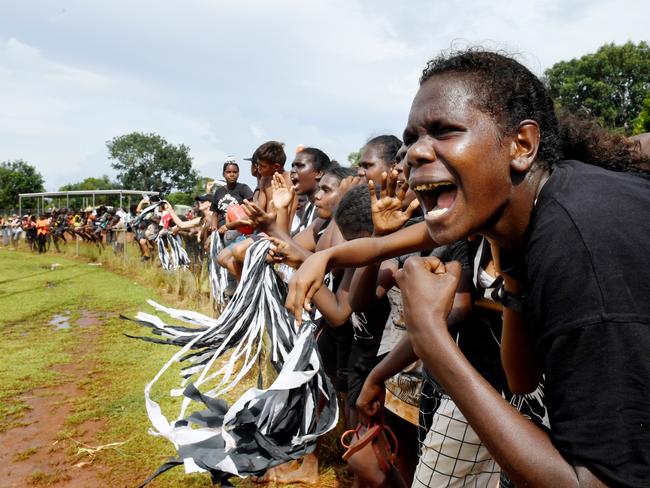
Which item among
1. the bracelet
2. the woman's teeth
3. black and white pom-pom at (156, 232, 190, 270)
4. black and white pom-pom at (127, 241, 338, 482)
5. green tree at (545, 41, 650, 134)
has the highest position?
green tree at (545, 41, 650, 134)

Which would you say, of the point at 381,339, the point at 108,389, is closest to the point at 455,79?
the point at 381,339

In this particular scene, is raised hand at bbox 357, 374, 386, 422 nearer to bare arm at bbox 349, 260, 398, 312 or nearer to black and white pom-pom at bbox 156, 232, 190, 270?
bare arm at bbox 349, 260, 398, 312

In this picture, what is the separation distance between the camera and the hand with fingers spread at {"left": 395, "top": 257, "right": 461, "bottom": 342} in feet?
4.58

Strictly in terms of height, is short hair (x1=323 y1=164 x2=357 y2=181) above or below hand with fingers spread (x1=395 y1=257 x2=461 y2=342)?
above

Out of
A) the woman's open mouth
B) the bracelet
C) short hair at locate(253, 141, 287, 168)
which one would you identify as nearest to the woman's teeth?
the woman's open mouth

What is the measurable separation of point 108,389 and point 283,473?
2884 mm

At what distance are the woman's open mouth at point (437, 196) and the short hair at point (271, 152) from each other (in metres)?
4.65

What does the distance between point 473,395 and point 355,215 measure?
6.19 ft

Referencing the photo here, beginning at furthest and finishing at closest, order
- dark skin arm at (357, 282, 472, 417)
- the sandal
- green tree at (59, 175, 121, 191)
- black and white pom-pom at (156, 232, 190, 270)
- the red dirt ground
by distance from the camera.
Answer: green tree at (59, 175, 121, 191) → black and white pom-pom at (156, 232, 190, 270) → the red dirt ground → the sandal → dark skin arm at (357, 282, 472, 417)

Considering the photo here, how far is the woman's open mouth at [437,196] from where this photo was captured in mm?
1362

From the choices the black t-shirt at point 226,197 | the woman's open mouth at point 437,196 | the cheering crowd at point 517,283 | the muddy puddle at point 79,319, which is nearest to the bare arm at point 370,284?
the cheering crowd at point 517,283

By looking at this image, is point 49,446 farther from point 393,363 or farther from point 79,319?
point 79,319

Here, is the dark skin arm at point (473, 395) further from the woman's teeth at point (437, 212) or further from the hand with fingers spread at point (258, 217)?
the hand with fingers spread at point (258, 217)

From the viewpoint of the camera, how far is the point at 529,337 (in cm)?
153
